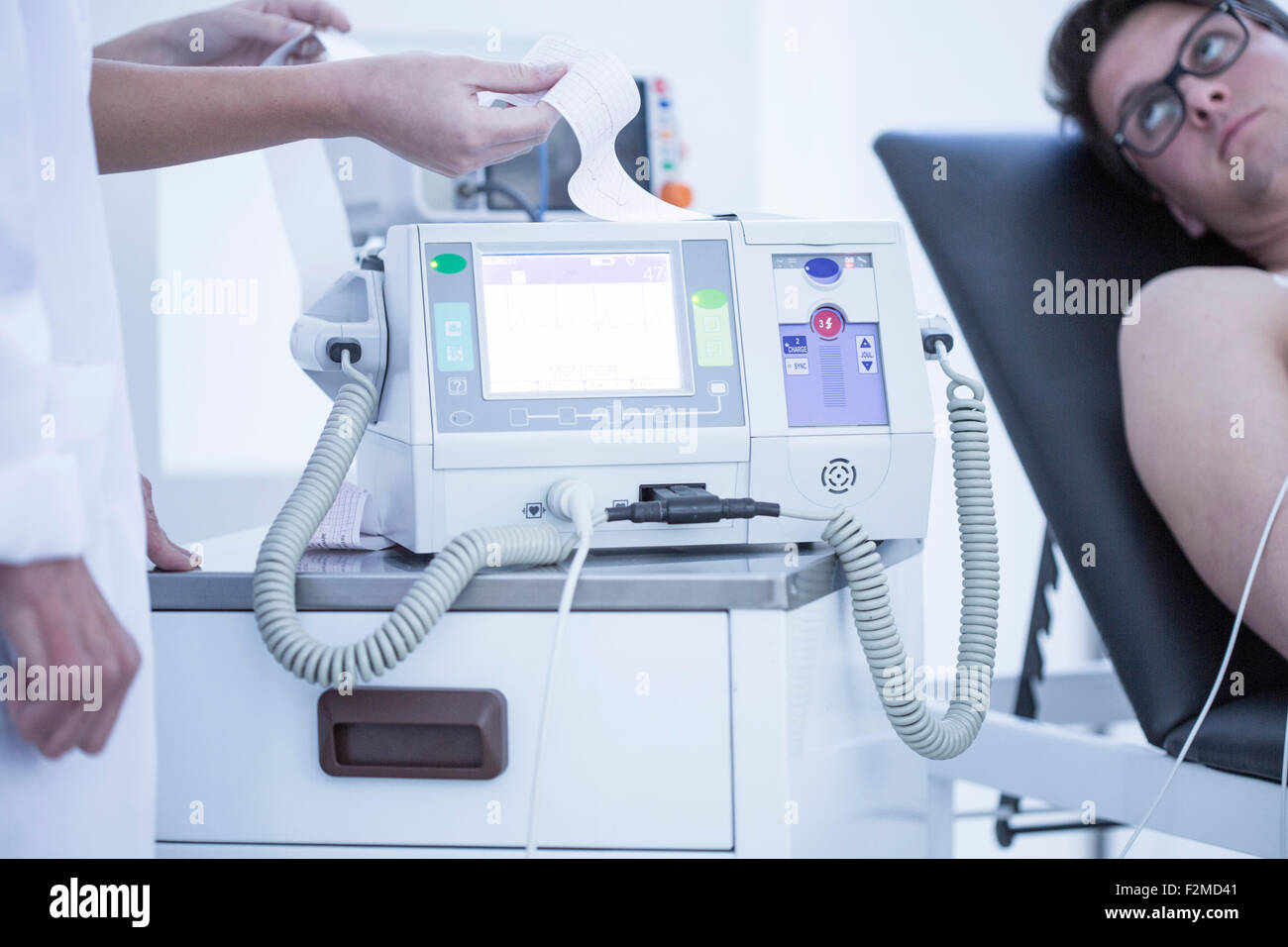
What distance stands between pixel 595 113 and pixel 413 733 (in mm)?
422

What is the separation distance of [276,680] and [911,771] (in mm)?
505

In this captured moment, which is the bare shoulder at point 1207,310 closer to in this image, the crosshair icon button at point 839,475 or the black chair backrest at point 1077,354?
the black chair backrest at point 1077,354

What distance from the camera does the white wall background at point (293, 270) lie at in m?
2.24

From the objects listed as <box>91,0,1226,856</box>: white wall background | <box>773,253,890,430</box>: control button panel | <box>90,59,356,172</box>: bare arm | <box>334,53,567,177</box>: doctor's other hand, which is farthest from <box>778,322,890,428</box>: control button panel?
<box>91,0,1226,856</box>: white wall background

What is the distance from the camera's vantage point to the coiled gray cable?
2.02 ft

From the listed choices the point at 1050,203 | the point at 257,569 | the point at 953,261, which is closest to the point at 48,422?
the point at 257,569

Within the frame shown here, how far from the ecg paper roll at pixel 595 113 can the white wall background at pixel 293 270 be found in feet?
5.09

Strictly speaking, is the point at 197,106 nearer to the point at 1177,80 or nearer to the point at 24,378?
the point at 24,378

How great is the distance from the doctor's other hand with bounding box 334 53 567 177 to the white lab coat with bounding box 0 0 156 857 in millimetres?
195

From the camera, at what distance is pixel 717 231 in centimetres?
74

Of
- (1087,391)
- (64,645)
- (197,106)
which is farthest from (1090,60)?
(64,645)

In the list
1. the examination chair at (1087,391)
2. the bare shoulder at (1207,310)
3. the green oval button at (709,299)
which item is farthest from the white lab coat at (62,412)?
the bare shoulder at (1207,310)

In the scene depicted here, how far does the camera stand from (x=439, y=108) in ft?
2.23
